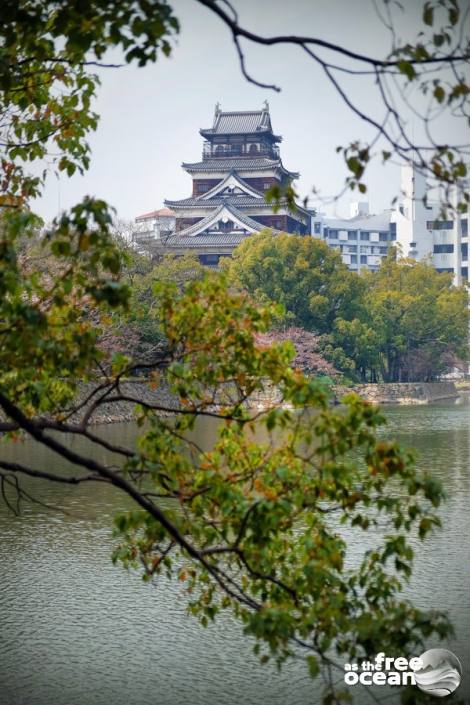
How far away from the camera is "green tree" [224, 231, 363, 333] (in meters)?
39.2

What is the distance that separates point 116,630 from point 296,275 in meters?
31.6

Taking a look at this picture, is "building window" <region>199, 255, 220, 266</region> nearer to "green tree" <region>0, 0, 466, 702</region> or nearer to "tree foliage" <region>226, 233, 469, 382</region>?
"tree foliage" <region>226, 233, 469, 382</region>

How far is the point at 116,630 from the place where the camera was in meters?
8.48

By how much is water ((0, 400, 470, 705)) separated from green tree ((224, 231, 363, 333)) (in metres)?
26.3

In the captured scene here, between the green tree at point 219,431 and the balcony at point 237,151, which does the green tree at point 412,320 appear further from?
the green tree at point 219,431

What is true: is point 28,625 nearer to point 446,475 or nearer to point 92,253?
point 92,253

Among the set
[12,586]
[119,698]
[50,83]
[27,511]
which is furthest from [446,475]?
[50,83]

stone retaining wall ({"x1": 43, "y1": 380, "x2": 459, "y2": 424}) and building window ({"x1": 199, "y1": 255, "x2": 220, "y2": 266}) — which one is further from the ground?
building window ({"x1": 199, "y1": 255, "x2": 220, "y2": 266})

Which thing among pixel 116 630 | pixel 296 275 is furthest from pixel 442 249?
pixel 116 630

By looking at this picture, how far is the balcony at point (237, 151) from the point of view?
189ft

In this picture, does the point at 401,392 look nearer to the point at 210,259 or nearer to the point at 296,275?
the point at 296,275

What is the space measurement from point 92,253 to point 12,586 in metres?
6.54

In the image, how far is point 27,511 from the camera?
14.1 metres

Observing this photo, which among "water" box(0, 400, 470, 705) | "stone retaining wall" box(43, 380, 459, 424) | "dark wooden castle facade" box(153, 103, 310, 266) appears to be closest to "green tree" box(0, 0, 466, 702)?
"water" box(0, 400, 470, 705)
